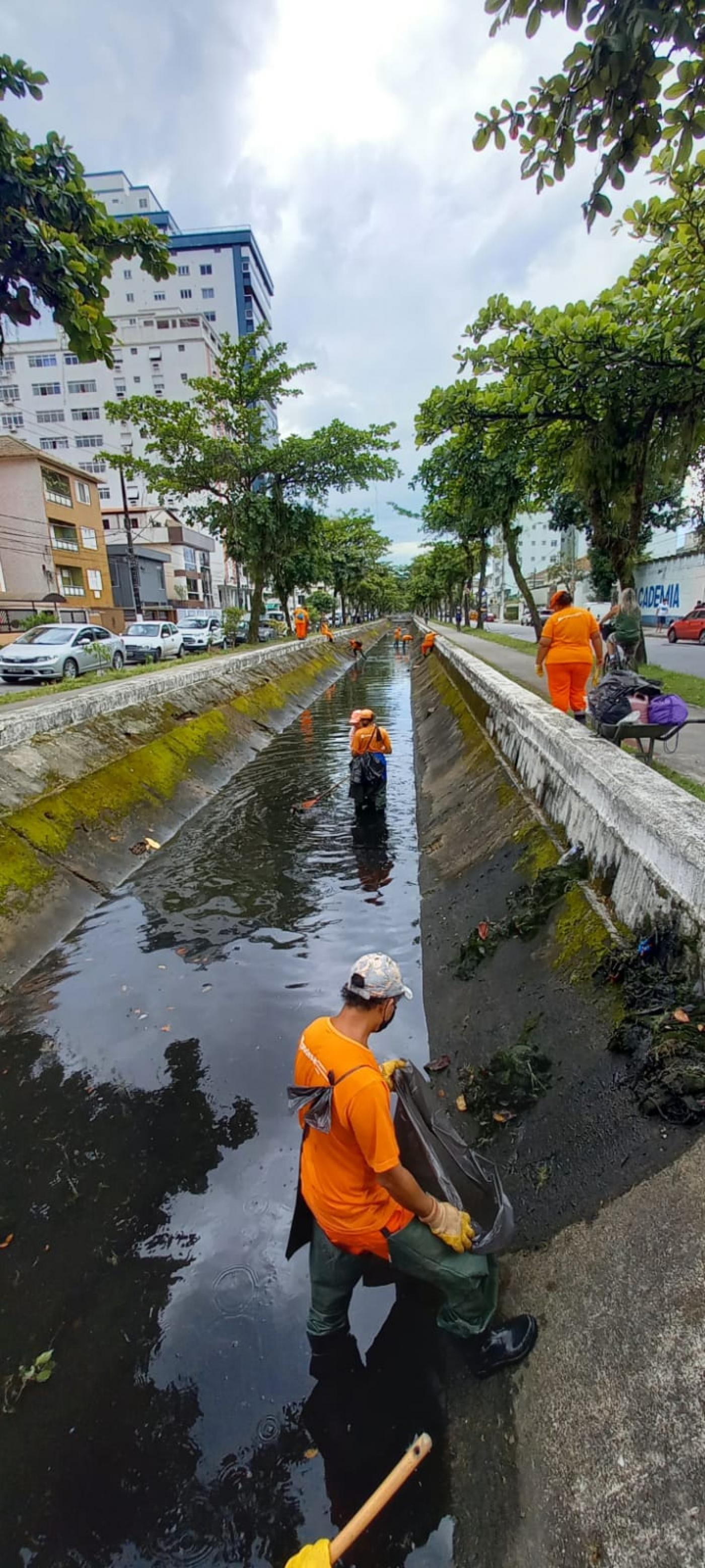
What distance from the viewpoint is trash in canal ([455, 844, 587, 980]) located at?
4.34 metres

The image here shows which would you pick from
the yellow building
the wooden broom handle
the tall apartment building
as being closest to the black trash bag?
the wooden broom handle

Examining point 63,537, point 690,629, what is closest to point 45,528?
point 63,537

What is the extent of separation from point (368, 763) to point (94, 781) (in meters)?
3.56

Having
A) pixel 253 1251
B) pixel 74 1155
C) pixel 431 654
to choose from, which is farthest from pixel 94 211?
pixel 431 654

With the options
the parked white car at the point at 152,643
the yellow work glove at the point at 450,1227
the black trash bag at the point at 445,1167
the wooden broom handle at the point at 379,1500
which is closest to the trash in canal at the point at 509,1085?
the black trash bag at the point at 445,1167

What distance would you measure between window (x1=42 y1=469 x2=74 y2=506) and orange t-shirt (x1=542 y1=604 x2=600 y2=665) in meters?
38.1

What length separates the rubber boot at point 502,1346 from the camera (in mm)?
2252

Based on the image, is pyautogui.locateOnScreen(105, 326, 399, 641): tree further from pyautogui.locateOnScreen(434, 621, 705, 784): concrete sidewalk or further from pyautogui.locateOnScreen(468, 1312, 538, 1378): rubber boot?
pyautogui.locateOnScreen(468, 1312, 538, 1378): rubber boot

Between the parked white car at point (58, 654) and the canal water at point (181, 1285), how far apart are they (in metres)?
12.7

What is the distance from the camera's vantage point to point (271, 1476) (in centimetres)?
233

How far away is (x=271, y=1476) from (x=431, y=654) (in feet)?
86.9

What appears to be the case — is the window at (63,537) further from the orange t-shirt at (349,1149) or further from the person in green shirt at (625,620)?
the orange t-shirt at (349,1149)

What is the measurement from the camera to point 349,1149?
232cm

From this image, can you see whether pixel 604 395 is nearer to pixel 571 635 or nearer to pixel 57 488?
pixel 571 635
